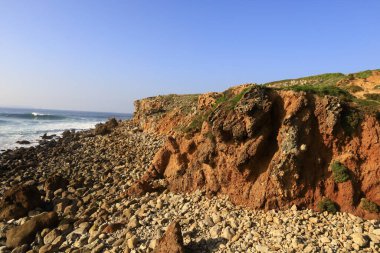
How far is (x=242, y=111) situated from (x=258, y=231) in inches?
217

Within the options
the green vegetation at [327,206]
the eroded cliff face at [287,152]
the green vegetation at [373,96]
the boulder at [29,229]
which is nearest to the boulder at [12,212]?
the boulder at [29,229]

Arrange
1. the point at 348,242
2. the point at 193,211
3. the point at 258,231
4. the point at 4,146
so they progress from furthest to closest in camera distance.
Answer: the point at 4,146 < the point at 193,211 < the point at 258,231 < the point at 348,242

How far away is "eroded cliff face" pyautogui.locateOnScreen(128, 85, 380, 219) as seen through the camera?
43.5ft

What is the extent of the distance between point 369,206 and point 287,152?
383 centimetres

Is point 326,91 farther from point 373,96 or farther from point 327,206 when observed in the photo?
point 327,206

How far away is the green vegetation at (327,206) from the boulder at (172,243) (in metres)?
6.19

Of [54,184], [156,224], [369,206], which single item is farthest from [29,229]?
[369,206]

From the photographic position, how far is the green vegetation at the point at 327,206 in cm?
1285

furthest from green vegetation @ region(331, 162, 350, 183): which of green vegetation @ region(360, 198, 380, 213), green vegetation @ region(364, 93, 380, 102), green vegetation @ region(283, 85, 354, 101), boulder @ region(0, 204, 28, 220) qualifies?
boulder @ region(0, 204, 28, 220)

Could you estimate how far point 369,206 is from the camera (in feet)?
41.0

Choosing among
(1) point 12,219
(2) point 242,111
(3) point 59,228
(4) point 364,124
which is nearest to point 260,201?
(2) point 242,111

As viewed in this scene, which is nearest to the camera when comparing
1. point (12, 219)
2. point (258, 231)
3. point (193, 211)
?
point (258, 231)

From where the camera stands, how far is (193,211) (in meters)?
14.6

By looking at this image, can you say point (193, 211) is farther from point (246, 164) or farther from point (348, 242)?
point (348, 242)
